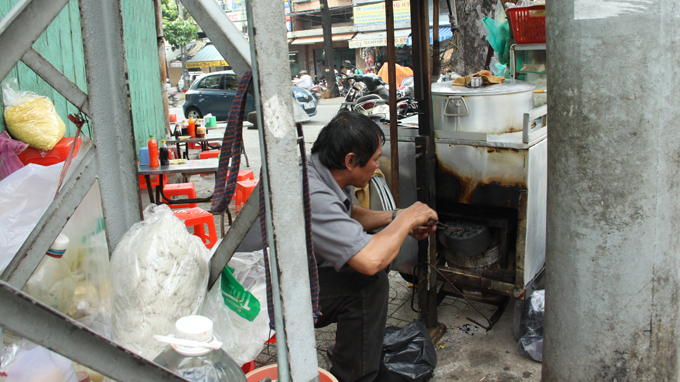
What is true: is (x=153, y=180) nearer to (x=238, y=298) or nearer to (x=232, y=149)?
(x=238, y=298)

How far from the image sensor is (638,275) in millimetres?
1663

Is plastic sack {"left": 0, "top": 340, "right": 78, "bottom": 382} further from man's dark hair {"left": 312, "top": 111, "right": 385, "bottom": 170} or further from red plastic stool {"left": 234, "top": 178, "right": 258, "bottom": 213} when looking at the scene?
red plastic stool {"left": 234, "top": 178, "right": 258, "bottom": 213}

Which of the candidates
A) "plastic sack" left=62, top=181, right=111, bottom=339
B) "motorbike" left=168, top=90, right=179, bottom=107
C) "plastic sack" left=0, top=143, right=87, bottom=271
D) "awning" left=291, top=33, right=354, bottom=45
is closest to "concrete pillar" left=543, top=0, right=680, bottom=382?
"plastic sack" left=62, top=181, right=111, bottom=339

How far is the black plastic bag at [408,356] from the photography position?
8.39ft

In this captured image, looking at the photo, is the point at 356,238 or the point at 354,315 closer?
the point at 356,238

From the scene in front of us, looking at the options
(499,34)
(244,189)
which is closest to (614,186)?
(499,34)

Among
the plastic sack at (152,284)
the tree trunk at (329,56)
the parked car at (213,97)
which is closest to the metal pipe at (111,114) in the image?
the plastic sack at (152,284)

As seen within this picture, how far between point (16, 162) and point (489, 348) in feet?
11.6

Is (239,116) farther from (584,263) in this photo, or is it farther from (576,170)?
(584,263)

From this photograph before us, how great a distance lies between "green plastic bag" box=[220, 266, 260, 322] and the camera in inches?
73.3

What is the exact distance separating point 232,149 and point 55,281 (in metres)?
1.20

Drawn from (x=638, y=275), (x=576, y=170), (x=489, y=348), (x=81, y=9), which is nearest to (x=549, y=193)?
(x=576, y=170)

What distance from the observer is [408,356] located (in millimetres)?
2650

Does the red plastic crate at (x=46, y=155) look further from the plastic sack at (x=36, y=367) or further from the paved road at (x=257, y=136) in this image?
the plastic sack at (x=36, y=367)
